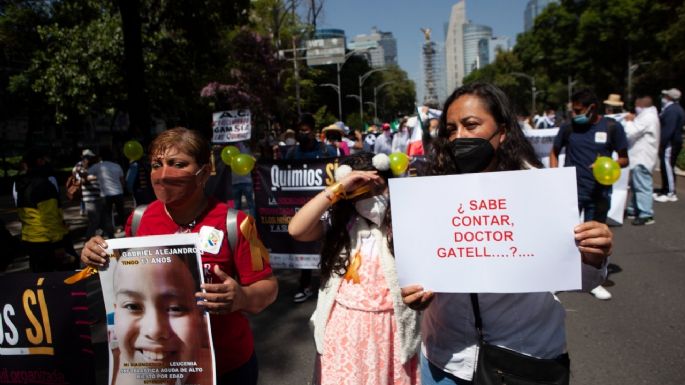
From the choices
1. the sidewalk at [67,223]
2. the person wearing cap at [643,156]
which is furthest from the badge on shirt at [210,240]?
the person wearing cap at [643,156]

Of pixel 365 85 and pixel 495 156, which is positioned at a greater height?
pixel 365 85

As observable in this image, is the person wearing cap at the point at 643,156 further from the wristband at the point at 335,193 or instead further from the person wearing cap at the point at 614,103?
the wristband at the point at 335,193

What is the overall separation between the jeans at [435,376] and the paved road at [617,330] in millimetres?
1775

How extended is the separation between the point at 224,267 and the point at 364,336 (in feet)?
2.31

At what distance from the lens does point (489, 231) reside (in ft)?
5.36

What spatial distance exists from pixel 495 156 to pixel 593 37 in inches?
2013

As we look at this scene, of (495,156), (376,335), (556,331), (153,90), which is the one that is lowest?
(376,335)

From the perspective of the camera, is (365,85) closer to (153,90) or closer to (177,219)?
(153,90)

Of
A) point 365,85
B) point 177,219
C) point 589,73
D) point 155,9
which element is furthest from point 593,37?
point 177,219

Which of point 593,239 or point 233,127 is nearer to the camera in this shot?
point 593,239

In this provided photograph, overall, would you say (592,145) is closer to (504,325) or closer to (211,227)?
(504,325)

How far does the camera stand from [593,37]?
150 feet

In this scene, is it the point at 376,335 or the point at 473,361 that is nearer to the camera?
the point at 473,361

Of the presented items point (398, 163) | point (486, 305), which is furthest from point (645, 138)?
point (486, 305)
